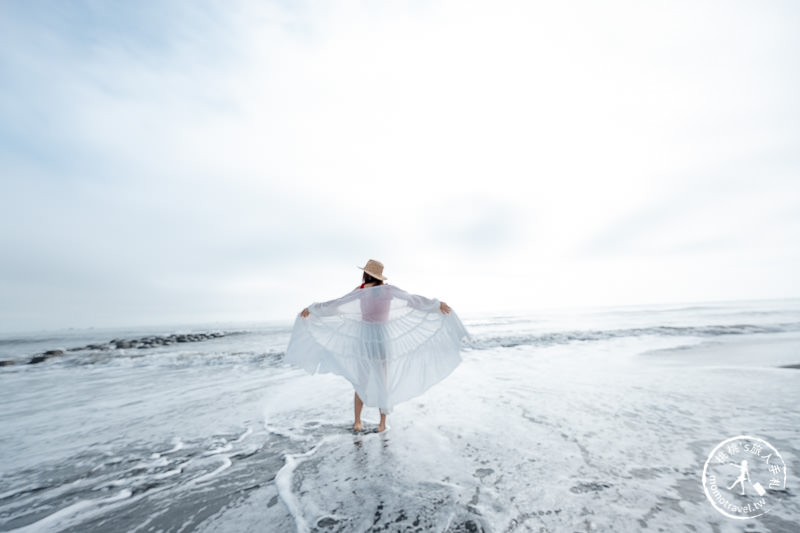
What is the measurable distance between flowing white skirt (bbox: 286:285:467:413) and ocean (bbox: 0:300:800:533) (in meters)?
0.76

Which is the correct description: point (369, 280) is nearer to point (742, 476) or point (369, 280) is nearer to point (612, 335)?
point (742, 476)

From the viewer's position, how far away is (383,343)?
16.6 ft

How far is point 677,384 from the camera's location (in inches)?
285

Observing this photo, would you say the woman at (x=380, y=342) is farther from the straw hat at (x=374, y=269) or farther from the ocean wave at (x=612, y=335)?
the ocean wave at (x=612, y=335)

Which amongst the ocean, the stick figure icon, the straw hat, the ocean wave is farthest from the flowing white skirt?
the ocean wave

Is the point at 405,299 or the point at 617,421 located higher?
the point at 405,299

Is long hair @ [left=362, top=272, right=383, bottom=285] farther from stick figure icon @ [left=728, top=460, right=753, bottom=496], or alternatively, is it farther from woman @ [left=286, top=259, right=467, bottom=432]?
stick figure icon @ [left=728, top=460, right=753, bottom=496]

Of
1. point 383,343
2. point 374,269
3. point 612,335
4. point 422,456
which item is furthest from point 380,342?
point 612,335

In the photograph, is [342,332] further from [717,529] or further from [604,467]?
[717,529]

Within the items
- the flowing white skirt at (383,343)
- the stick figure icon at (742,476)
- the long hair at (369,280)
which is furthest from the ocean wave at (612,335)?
the stick figure icon at (742,476)

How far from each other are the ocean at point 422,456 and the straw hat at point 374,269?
95.2 inches

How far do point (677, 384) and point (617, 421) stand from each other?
356 cm

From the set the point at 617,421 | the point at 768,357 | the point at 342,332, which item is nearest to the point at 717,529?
the point at 617,421

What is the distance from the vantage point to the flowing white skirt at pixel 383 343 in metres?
4.98
